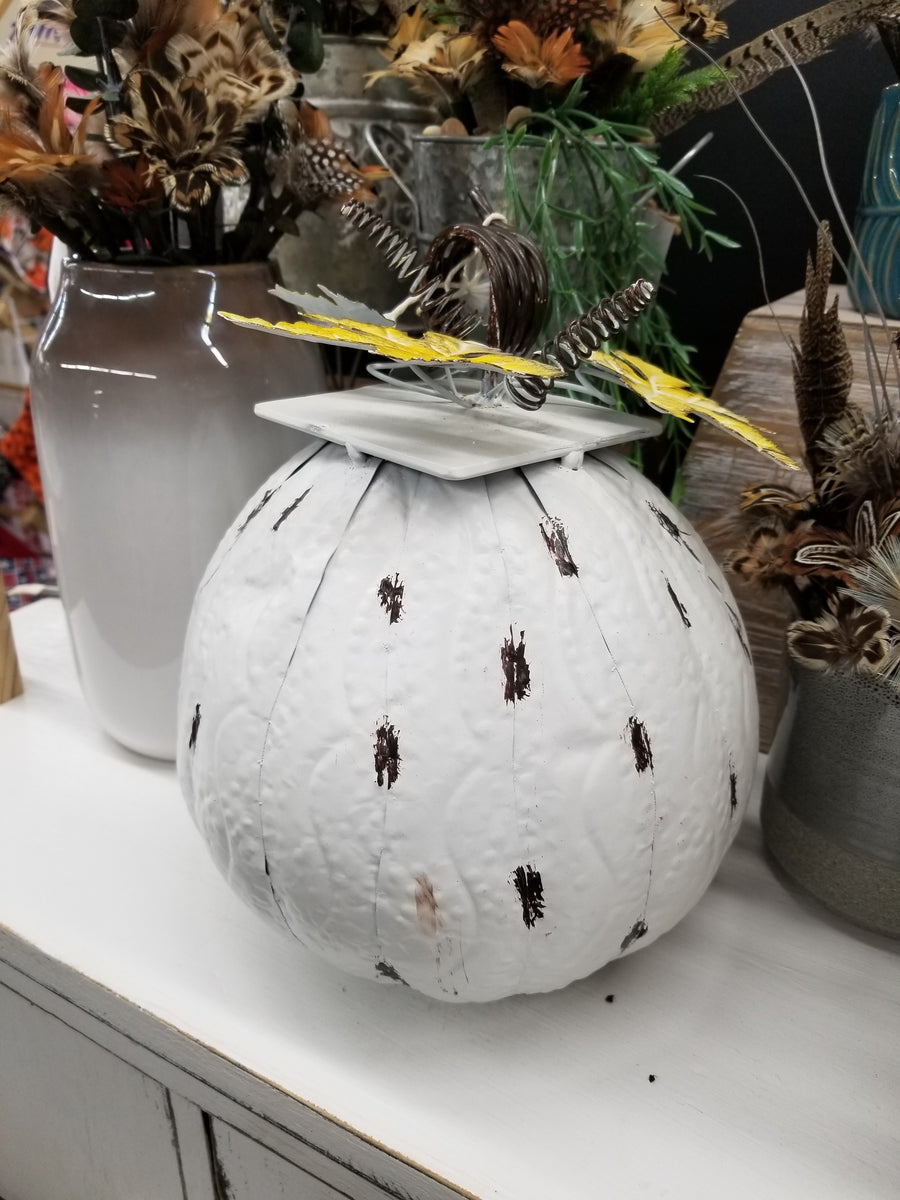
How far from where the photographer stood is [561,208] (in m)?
0.55

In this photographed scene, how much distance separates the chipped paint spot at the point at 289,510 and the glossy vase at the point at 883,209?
1.10 feet

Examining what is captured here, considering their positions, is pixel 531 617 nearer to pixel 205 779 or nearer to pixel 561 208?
pixel 205 779

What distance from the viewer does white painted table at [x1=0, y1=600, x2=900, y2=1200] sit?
15.0 inches

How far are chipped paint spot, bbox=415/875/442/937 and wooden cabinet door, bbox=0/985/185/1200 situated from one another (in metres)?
0.22

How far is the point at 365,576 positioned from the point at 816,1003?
313 millimetres

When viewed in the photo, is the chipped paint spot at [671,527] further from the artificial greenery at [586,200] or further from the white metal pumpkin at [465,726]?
the artificial greenery at [586,200]

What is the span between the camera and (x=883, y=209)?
21.2 inches

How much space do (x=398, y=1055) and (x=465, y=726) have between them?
182 millimetres

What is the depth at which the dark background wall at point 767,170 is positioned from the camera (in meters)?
0.62

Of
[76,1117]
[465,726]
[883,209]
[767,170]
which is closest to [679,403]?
[465,726]

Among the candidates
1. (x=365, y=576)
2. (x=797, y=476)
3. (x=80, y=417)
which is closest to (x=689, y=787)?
(x=365, y=576)

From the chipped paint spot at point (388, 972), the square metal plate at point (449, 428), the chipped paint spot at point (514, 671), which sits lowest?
the chipped paint spot at point (388, 972)

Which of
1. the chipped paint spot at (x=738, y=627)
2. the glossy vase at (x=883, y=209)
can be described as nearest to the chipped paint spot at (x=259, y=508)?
the chipped paint spot at (x=738, y=627)

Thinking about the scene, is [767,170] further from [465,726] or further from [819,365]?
[465,726]
